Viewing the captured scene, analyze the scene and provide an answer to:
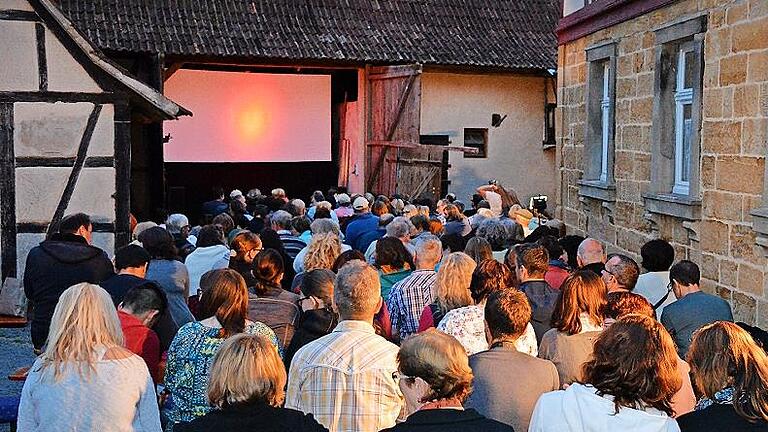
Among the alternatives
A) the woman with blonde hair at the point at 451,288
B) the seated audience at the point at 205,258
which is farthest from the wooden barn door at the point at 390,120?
the woman with blonde hair at the point at 451,288

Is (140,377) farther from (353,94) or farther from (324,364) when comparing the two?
(353,94)

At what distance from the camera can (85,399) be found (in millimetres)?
4320

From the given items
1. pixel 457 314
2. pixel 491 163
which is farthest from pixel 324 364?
pixel 491 163

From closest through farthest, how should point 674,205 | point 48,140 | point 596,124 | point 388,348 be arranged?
point 388,348 < point 674,205 < point 48,140 < point 596,124

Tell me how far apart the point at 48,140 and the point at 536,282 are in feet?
22.7

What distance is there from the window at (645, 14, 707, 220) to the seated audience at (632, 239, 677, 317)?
1.70 metres

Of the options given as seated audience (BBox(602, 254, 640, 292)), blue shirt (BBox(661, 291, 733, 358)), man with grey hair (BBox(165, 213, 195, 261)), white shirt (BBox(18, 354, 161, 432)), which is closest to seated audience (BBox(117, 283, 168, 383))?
white shirt (BBox(18, 354, 161, 432))

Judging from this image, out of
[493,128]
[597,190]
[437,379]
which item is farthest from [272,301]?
[493,128]

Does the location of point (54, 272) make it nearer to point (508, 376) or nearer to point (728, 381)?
point (508, 376)

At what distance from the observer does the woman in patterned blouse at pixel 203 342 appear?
490 centimetres

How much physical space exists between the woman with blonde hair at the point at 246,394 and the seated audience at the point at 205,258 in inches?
180

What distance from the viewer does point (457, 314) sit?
558 cm

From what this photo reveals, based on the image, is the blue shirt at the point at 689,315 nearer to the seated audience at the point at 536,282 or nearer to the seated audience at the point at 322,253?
the seated audience at the point at 536,282

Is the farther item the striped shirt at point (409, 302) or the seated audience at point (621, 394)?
the striped shirt at point (409, 302)
